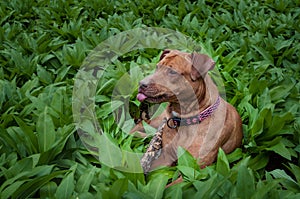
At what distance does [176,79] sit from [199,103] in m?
0.26

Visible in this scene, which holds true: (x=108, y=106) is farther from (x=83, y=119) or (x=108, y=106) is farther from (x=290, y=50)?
(x=290, y=50)

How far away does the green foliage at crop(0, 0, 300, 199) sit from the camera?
280 cm

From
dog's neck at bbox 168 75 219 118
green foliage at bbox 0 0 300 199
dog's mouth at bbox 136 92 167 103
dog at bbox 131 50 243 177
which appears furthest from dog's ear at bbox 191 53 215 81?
green foliage at bbox 0 0 300 199

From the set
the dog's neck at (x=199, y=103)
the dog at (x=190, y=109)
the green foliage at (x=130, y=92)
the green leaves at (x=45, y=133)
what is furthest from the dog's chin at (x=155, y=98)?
the green leaves at (x=45, y=133)

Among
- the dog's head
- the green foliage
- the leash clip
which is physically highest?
the dog's head

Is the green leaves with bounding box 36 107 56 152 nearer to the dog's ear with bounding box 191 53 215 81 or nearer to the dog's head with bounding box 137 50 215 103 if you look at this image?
the dog's head with bounding box 137 50 215 103

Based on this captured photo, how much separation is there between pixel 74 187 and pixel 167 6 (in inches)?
181

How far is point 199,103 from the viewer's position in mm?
3100

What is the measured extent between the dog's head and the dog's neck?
69 millimetres

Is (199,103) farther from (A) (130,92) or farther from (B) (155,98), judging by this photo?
(A) (130,92)

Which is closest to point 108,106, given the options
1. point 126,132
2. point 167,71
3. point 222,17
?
point 126,132

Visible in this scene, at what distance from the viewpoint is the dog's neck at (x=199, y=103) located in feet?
10.0

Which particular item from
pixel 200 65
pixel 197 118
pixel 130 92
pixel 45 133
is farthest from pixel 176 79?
pixel 130 92

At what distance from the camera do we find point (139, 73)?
456 centimetres
